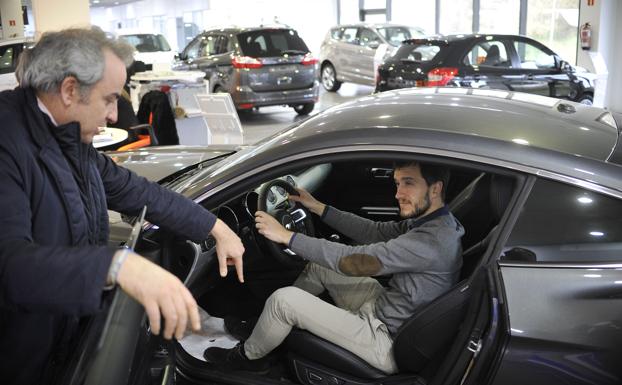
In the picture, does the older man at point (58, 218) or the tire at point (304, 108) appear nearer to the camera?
the older man at point (58, 218)

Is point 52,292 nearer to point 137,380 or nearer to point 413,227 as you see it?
point 137,380

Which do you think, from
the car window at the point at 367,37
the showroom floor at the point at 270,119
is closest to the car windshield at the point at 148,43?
the showroom floor at the point at 270,119

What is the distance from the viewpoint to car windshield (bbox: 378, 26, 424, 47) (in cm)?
1402

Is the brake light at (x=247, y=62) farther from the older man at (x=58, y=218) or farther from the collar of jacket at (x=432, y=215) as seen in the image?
the older man at (x=58, y=218)

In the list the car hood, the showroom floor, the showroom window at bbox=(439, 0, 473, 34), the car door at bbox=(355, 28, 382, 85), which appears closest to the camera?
the car hood

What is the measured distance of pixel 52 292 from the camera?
4.08ft

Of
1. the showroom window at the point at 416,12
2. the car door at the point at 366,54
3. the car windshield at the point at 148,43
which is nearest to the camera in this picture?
the car door at the point at 366,54

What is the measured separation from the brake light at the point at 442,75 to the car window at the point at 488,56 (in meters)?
0.26

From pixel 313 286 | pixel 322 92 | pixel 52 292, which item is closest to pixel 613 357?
pixel 313 286

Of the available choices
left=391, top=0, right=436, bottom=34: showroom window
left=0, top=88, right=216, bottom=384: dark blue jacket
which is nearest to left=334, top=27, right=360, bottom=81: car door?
left=391, top=0, right=436, bottom=34: showroom window

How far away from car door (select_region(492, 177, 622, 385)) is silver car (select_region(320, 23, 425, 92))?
1145 centimetres

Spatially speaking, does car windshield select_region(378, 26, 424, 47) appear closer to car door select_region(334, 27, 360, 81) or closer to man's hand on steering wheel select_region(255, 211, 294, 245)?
car door select_region(334, 27, 360, 81)

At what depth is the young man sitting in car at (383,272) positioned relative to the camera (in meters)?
2.29

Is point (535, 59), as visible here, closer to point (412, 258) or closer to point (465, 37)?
point (465, 37)
